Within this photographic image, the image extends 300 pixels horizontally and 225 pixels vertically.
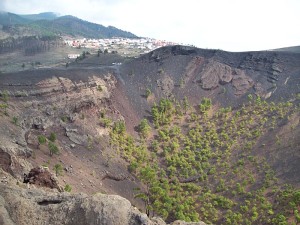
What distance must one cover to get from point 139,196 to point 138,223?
988 inches

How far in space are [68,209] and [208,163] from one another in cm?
3897

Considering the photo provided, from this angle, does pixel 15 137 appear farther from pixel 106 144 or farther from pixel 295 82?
pixel 295 82

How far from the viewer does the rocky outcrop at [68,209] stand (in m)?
20.9

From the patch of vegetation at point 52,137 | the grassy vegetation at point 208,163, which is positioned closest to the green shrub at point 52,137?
the patch of vegetation at point 52,137

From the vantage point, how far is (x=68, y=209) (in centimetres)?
2183

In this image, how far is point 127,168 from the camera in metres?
55.2

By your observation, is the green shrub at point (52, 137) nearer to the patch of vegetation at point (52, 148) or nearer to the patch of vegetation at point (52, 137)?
the patch of vegetation at point (52, 137)

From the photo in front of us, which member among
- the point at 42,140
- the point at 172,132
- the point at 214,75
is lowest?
the point at 172,132

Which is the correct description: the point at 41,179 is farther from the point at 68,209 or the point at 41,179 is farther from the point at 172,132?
the point at 172,132

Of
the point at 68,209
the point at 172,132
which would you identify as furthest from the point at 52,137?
the point at 68,209

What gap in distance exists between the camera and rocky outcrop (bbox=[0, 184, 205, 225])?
20.9 meters

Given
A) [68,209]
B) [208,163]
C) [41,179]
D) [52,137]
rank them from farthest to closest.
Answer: [208,163] < [52,137] < [41,179] < [68,209]

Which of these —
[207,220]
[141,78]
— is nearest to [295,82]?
[141,78]

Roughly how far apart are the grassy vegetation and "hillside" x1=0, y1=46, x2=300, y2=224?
0.18 meters
